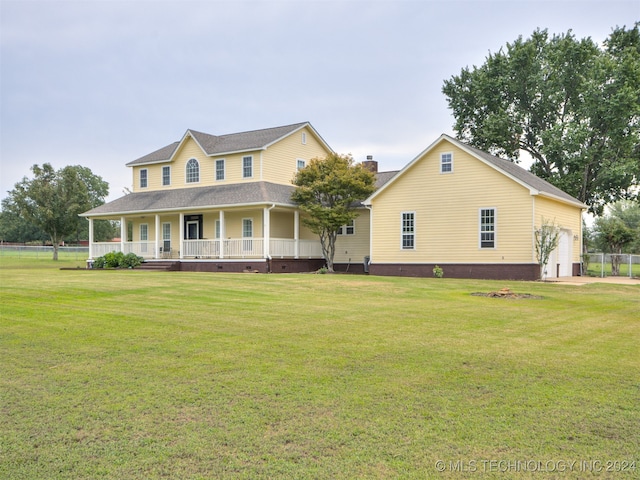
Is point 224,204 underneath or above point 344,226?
above

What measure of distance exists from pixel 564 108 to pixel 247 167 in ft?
67.8

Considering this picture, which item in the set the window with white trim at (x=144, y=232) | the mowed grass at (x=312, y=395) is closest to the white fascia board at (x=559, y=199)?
the mowed grass at (x=312, y=395)

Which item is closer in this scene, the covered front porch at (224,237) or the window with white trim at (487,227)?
the window with white trim at (487,227)

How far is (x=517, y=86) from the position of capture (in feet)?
114

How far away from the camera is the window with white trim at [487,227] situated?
2269 cm

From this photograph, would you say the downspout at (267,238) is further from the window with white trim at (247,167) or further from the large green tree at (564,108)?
the large green tree at (564,108)

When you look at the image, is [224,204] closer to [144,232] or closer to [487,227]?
[144,232]

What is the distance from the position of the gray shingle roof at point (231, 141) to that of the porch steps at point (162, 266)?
21.3ft

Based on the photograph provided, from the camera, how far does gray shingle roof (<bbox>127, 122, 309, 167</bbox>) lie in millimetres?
29509

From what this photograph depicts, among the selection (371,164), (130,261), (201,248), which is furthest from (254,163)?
(130,261)

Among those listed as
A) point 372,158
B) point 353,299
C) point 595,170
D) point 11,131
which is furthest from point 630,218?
point 11,131

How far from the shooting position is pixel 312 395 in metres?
5.54

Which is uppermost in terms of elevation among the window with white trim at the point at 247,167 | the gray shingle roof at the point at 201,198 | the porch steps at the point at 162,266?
the window with white trim at the point at 247,167

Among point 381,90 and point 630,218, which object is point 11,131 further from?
point 630,218
